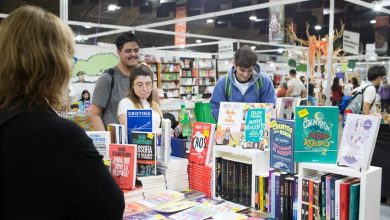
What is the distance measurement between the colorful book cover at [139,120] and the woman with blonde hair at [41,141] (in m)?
1.17

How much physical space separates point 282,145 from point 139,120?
0.84 m

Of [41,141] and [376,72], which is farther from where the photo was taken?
[376,72]

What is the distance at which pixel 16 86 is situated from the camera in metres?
1.01

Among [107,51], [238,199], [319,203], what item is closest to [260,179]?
[238,199]

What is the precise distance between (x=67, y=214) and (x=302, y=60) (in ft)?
36.8

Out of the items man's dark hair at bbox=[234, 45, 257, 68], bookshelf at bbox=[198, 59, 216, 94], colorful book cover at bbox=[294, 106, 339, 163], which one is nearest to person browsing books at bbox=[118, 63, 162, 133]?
man's dark hair at bbox=[234, 45, 257, 68]

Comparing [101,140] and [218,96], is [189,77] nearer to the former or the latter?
[218,96]

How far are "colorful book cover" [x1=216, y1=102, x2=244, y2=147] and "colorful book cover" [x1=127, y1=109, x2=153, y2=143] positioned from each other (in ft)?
1.48

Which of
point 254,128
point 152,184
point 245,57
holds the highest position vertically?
point 245,57

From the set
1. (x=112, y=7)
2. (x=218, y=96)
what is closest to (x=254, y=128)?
(x=218, y=96)

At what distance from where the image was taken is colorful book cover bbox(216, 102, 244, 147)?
2.29 meters

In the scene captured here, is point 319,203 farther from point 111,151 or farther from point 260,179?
point 111,151

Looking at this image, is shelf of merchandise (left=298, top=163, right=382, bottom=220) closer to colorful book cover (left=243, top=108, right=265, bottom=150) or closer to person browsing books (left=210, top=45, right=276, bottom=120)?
colorful book cover (left=243, top=108, right=265, bottom=150)

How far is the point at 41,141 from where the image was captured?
37.8 inches
